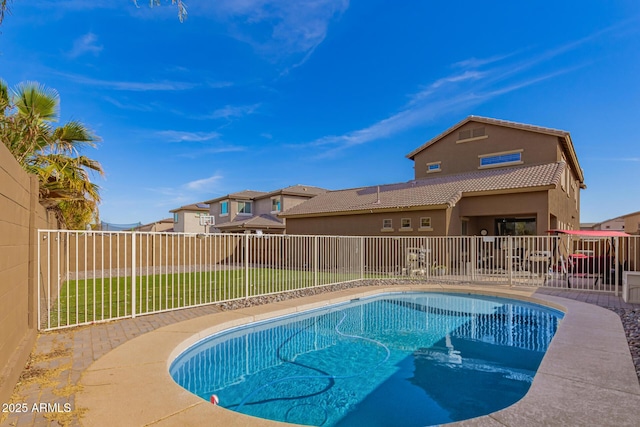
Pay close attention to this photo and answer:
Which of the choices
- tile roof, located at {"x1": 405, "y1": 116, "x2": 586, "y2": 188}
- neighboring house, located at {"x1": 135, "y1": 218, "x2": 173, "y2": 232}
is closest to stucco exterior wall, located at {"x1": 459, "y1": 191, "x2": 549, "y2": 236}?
tile roof, located at {"x1": 405, "y1": 116, "x2": 586, "y2": 188}

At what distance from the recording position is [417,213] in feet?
62.0

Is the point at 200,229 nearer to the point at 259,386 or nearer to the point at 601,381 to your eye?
the point at 259,386

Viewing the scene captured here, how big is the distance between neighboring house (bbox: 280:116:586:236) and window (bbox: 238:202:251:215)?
37.0 feet

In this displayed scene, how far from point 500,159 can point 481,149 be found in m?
1.38

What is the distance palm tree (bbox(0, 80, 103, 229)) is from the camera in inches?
300

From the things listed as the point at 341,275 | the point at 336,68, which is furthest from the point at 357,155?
the point at 341,275

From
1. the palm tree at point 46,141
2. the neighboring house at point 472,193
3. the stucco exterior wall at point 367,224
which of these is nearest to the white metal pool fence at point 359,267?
the stucco exterior wall at point 367,224

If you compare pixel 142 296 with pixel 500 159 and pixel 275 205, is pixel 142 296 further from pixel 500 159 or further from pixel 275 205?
pixel 275 205

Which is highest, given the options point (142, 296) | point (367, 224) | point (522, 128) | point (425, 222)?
point (522, 128)

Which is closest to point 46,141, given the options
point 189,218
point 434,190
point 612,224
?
point 434,190

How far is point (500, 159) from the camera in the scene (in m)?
21.1

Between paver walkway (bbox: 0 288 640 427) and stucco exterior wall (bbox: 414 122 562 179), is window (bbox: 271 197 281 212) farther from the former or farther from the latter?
paver walkway (bbox: 0 288 640 427)

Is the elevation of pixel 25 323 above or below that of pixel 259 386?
above

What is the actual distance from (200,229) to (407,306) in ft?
109
